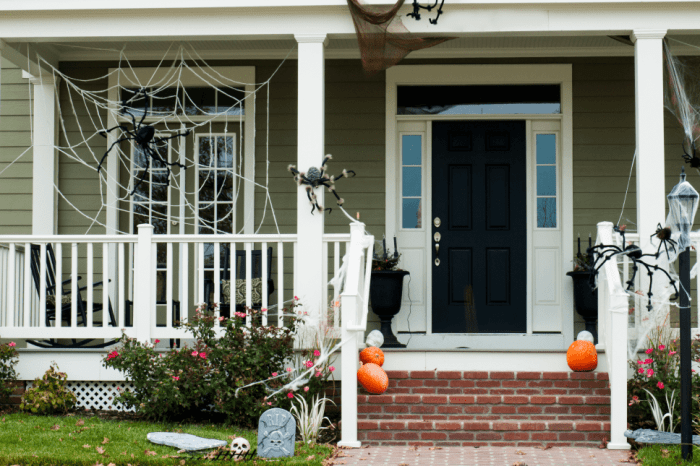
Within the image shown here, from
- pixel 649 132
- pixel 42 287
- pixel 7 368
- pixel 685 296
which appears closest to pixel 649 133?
pixel 649 132

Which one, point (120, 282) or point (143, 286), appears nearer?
point (143, 286)

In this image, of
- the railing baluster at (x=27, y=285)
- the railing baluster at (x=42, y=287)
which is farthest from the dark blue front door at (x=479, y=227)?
the railing baluster at (x=27, y=285)

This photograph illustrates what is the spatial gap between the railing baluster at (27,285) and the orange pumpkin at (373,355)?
8.73 ft

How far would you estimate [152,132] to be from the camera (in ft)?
21.0

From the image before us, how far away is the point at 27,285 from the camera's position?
5.86 m

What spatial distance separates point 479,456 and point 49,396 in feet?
10.6

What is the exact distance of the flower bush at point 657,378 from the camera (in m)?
4.94

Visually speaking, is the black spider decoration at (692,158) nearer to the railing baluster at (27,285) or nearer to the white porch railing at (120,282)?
the white porch railing at (120,282)

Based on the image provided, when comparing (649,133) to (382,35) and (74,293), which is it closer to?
(382,35)

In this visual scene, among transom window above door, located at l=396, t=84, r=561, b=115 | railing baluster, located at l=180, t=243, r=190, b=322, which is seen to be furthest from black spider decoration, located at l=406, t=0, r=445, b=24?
railing baluster, located at l=180, t=243, r=190, b=322

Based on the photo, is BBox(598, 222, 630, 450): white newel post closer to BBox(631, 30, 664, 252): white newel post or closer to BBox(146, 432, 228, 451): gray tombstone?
BBox(631, 30, 664, 252): white newel post

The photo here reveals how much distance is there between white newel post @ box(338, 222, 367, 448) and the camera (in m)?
5.02

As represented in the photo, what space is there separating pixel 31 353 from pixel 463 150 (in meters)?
4.22

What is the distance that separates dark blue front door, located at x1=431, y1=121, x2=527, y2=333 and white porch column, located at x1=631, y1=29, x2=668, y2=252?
160 centimetres
